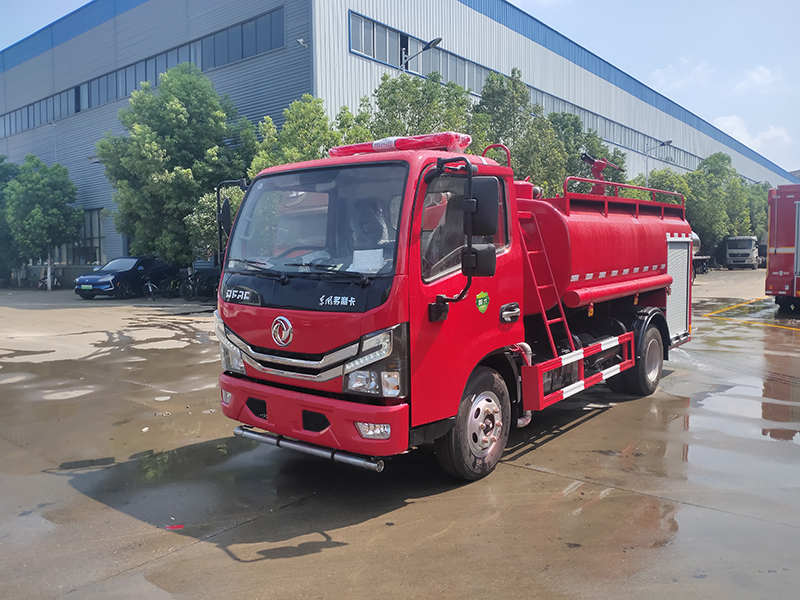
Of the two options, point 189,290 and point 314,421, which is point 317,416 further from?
point 189,290

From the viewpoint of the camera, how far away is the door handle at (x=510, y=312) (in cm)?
523

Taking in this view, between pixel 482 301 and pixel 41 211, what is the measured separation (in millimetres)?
33331

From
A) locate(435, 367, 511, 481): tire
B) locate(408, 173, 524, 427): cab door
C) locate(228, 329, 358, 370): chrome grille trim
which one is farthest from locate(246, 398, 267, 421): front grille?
locate(435, 367, 511, 481): tire

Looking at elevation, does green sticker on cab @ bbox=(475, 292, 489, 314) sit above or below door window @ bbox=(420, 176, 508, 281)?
below

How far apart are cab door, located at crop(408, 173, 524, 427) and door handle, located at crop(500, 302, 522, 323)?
14 mm

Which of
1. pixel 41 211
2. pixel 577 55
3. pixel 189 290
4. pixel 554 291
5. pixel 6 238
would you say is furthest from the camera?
pixel 577 55

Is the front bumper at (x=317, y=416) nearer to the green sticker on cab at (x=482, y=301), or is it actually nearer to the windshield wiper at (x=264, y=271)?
the windshield wiper at (x=264, y=271)

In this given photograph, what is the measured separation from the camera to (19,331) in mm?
14477

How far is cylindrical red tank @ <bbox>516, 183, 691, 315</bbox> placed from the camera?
607 centimetres

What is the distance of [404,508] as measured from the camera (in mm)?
4652

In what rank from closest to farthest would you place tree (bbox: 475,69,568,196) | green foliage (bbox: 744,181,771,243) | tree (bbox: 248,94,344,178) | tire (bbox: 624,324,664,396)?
tire (bbox: 624,324,664,396) < tree (bbox: 248,94,344,178) < tree (bbox: 475,69,568,196) < green foliage (bbox: 744,181,771,243)

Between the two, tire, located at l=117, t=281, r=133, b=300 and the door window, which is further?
tire, located at l=117, t=281, r=133, b=300

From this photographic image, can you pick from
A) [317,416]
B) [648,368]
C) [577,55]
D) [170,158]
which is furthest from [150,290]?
[577,55]

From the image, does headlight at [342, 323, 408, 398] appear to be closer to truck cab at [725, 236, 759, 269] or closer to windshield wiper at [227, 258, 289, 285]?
windshield wiper at [227, 258, 289, 285]
